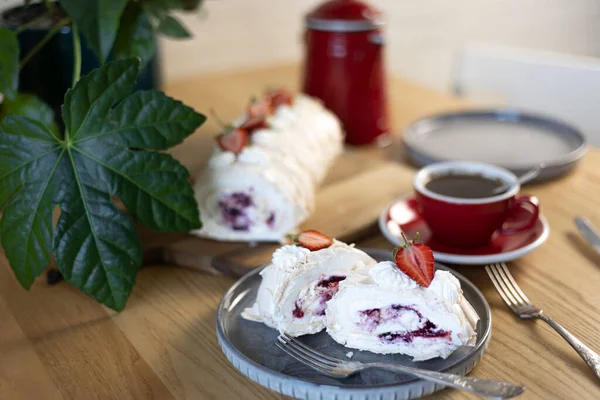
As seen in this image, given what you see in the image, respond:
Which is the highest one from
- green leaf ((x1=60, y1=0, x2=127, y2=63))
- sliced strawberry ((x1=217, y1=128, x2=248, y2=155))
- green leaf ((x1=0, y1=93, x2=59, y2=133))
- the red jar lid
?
green leaf ((x1=60, y1=0, x2=127, y2=63))

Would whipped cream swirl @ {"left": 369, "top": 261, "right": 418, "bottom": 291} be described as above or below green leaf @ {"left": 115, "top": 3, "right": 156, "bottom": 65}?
below

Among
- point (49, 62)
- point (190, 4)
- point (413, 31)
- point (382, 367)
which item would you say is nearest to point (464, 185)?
point (382, 367)

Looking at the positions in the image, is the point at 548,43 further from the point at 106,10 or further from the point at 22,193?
the point at 22,193

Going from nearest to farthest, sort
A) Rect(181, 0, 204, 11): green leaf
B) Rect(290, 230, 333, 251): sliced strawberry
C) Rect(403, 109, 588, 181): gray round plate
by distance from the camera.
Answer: Rect(290, 230, 333, 251): sliced strawberry
Rect(403, 109, 588, 181): gray round plate
Rect(181, 0, 204, 11): green leaf

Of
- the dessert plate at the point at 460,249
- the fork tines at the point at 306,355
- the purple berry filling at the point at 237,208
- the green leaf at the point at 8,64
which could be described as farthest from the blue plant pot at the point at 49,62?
the fork tines at the point at 306,355

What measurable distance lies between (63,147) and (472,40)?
9.11ft

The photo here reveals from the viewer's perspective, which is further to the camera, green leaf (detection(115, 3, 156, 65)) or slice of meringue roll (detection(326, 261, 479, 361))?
green leaf (detection(115, 3, 156, 65))

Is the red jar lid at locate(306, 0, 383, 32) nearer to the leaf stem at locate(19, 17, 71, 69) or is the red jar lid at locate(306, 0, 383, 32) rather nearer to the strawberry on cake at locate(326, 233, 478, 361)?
the leaf stem at locate(19, 17, 71, 69)

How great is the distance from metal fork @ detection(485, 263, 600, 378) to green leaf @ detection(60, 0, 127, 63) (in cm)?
78

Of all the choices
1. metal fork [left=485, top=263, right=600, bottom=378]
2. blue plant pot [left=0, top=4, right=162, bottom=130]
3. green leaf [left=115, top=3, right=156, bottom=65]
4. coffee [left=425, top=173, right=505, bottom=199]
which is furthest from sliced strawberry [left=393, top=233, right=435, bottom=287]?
blue plant pot [left=0, top=4, right=162, bottom=130]

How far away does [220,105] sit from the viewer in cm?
197

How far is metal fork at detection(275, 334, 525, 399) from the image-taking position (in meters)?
0.74

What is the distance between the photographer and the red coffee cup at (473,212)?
1.09 meters

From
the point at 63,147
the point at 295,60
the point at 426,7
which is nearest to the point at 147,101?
the point at 63,147
